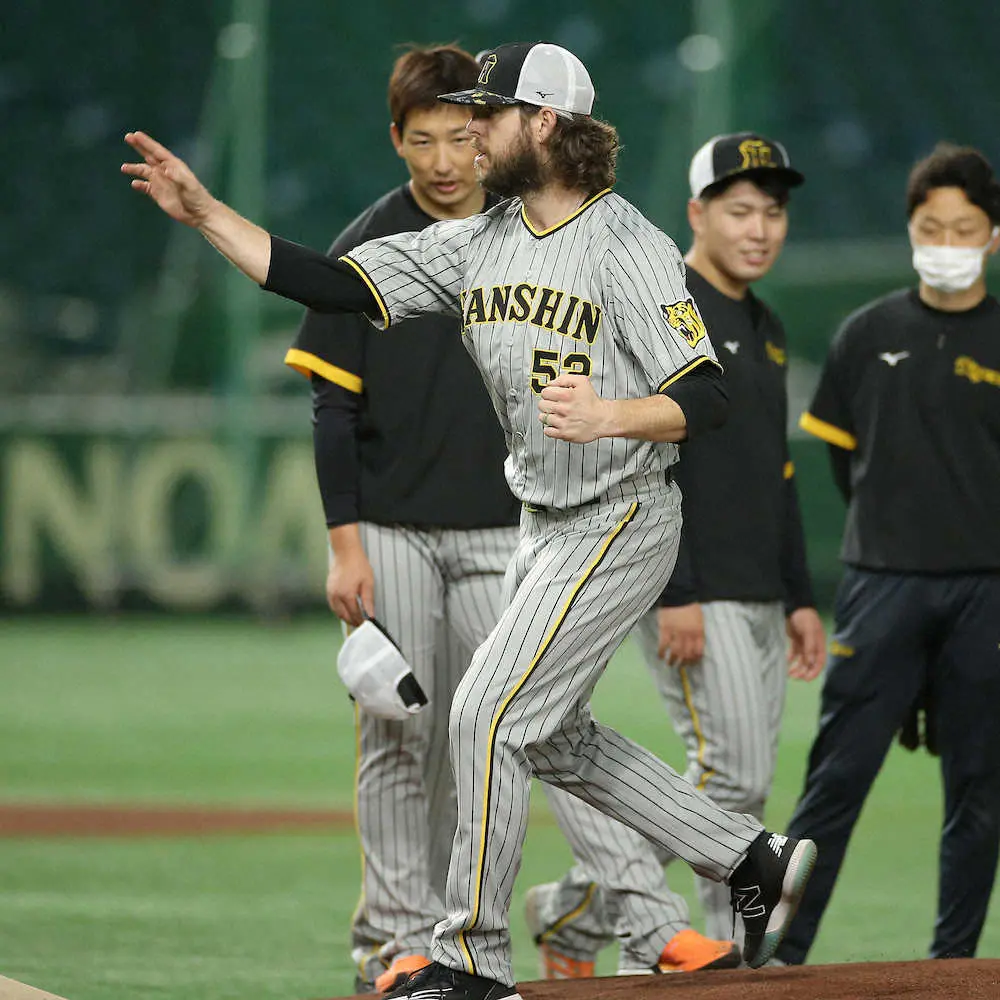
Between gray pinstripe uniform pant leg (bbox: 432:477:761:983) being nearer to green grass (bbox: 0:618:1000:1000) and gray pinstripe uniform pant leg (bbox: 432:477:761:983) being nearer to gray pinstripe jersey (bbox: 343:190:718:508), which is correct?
gray pinstripe jersey (bbox: 343:190:718:508)

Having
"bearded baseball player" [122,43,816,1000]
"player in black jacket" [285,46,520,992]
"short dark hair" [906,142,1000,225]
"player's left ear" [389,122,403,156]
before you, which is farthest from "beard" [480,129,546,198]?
"short dark hair" [906,142,1000,225]

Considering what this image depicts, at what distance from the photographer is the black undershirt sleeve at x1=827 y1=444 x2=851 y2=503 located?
4848 mm

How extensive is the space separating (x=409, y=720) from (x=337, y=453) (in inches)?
25.2

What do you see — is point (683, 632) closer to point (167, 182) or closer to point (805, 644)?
point (805, 644)

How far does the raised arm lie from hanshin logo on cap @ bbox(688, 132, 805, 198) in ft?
4.94

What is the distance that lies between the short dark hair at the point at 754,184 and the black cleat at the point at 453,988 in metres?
2.14

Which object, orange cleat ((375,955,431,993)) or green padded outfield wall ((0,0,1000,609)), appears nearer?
orange cleat ((375,955,431,993))

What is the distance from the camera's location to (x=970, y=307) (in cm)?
463

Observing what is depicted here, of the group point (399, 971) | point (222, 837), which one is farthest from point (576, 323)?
point (222, 837)

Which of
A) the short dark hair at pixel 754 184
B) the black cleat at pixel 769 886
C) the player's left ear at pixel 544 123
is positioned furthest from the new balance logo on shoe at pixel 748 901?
the short dark hair at pixel 754 184

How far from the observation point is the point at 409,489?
13.8ft

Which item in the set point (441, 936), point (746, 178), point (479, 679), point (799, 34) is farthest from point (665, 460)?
point (799, 34)

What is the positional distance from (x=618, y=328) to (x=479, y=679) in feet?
2.30

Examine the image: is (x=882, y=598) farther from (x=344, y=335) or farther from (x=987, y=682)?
(x=344, y=335)
